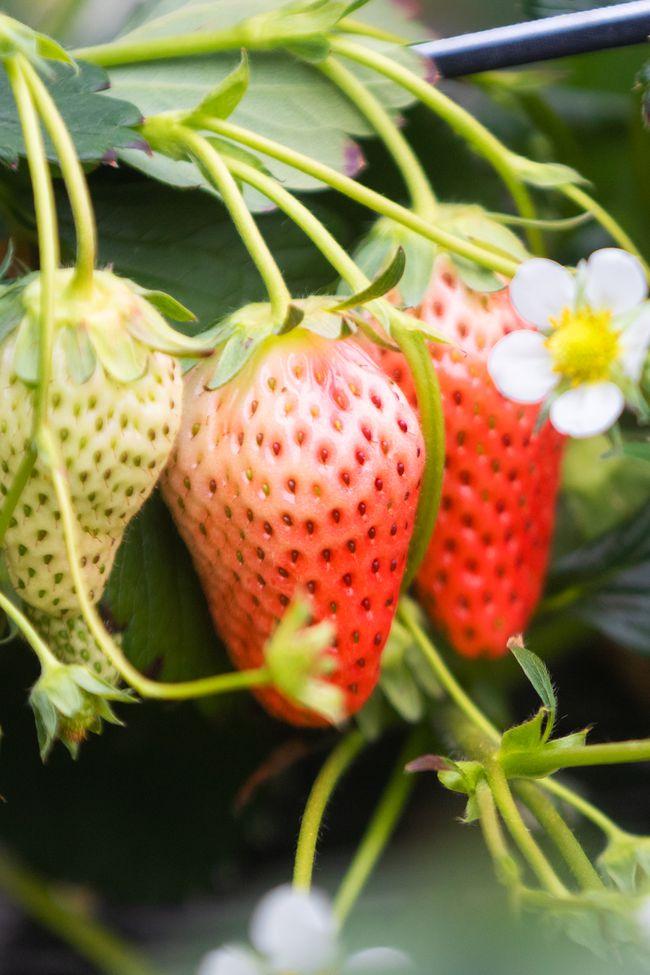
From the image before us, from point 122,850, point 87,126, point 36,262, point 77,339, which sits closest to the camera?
point 77,339

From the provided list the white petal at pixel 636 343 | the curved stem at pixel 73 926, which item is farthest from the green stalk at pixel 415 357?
the curved stem at pixel 73 926

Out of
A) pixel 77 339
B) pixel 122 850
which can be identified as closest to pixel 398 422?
pixel 77 339

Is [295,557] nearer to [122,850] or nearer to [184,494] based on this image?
[184,494]

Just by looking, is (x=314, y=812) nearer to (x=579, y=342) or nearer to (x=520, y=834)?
(x=520, y=834)

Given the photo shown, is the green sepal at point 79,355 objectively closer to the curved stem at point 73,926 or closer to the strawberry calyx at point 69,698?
the strawberry calyx at point 69,698

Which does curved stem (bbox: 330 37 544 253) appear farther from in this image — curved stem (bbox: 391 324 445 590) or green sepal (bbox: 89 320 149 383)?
green sepal (bbox: 89 320 149 383)
